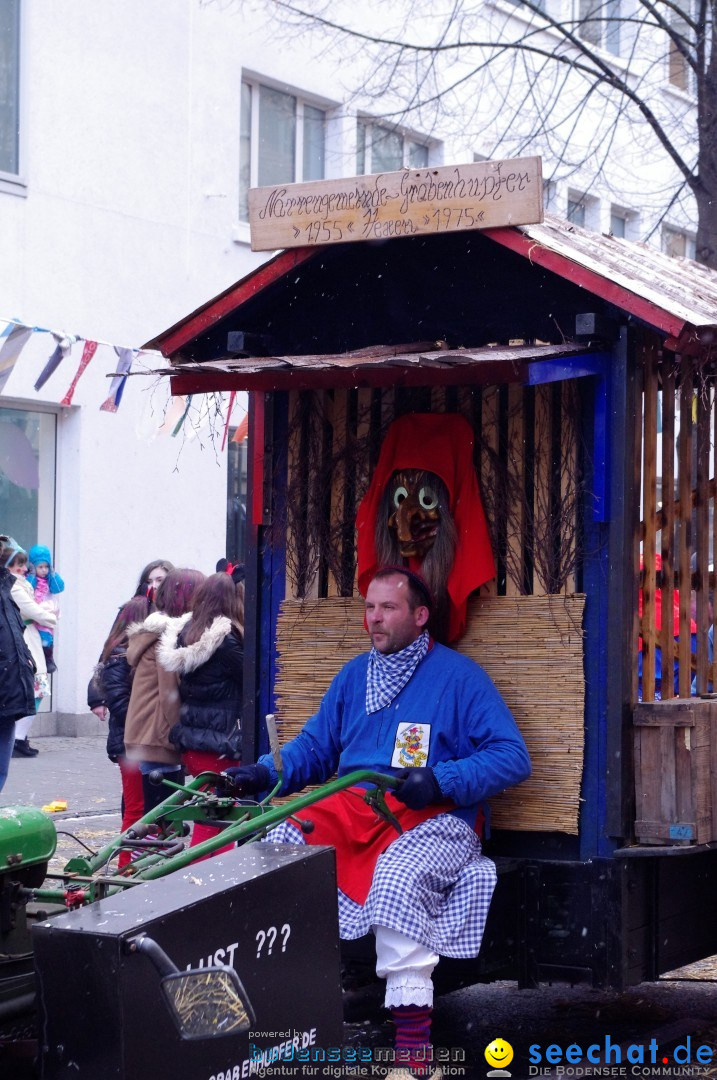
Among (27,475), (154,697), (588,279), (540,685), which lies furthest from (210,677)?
(27,475)

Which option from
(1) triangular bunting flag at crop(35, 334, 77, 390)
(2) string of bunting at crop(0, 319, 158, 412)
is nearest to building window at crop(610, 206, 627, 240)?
(2) string of bunting at crop(0, 319, 158, 412)

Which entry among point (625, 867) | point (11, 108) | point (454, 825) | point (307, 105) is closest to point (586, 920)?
point (625, 867)

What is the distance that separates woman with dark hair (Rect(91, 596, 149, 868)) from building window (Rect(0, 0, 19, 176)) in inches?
225

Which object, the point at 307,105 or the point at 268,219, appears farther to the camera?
the point at 307,105

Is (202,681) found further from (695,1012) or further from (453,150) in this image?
(453,150)

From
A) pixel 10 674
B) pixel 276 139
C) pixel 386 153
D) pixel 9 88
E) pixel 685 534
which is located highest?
pixel 386 153

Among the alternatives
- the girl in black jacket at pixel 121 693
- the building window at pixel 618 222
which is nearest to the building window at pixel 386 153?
the building window at pixel 618 222

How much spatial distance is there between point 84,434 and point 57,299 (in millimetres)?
1175

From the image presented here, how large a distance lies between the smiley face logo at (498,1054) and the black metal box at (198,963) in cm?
149

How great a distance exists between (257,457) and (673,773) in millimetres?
2133

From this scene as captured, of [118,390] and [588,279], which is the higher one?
[118,390]

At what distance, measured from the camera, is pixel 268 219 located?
5516 millimetres

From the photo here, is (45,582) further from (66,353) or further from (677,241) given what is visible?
(677,241)

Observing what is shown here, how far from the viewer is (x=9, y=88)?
1238cm
